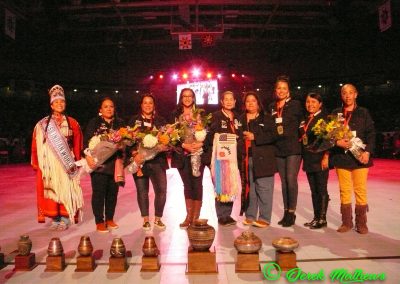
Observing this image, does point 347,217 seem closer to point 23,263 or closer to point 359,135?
point 359,135

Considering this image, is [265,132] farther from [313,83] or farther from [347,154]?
[313,83]

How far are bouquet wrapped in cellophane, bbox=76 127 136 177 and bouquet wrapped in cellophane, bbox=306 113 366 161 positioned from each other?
1.91 meters

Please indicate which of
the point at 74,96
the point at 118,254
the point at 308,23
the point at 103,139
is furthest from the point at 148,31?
the point at 118,254

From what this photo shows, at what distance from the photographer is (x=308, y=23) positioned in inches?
466

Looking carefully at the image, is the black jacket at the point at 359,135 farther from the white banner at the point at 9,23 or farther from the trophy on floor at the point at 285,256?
the white banner at the point at 9,23

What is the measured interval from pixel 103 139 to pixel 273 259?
2061mm

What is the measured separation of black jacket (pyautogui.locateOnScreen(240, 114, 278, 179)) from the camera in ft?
14.8

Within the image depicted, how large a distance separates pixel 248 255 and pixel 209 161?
1.67m

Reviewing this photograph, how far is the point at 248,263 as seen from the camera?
3.10 meters

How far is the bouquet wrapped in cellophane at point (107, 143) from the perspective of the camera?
4117mm

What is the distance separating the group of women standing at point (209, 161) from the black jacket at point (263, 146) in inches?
0.4

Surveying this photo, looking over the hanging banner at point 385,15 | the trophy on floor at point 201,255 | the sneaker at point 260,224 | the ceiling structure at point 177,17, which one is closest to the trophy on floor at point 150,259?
the trophy on floor at point 201,255

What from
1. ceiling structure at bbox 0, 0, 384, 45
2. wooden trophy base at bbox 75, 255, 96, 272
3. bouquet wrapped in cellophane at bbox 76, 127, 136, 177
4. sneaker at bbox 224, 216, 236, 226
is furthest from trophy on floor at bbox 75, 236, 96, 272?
ceiling structure at bbox 0, 0, 384, 45

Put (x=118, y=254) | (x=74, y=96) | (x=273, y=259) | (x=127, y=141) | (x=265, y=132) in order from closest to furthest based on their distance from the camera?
(x=118, y=254) → (x=273, y=259) → (x=127, y=141) → (x=265, y=132) → (x=74, y=96)
